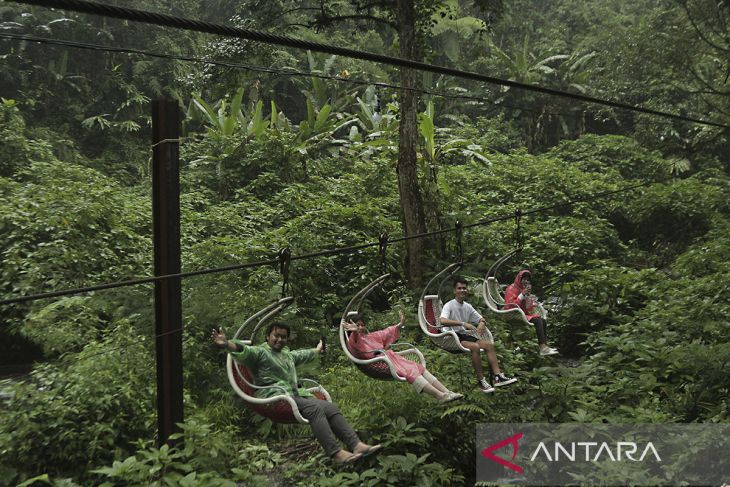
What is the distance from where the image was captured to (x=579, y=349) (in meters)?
10.8

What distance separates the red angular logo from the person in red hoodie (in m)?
1.06

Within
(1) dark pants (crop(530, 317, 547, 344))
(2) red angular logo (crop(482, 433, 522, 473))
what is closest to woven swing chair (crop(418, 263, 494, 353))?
(2) red angular logo (crop(482, 433, 522, 473))

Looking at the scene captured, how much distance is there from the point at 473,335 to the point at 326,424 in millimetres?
2259

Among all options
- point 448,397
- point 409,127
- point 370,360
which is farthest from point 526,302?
point 409,127

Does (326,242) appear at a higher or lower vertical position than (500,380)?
higher

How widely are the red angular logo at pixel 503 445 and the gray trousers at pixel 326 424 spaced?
2.39m

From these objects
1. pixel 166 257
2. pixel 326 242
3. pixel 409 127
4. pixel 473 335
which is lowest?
pixel 473 335

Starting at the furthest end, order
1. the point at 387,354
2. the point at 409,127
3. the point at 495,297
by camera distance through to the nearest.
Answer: the point at 409,127, the point at 495,297, the point at 387,354

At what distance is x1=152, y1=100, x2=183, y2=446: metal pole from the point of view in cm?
453

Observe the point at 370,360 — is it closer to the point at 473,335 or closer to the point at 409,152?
the point at 473,335

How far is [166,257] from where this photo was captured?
4555 millimetres

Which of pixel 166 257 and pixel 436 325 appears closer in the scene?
pixel 166 257

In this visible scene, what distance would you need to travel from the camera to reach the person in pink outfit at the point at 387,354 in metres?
5.22

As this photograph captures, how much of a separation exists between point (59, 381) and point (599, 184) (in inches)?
430
